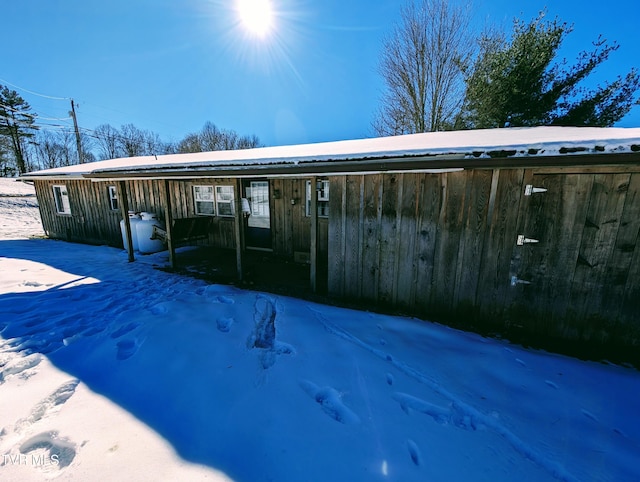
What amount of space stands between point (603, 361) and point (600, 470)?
181 centimetres

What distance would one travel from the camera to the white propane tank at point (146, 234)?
23.0ft

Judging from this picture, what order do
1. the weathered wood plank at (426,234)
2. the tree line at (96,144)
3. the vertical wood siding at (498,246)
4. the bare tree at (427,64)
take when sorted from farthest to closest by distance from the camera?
1. the tree line at (96,144)
2. the bare tree at (427,64)
3. the weathered wood plank at (426,234)
4. the vertical wood siding at (498,246)

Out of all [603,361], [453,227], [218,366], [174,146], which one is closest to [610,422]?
[603,361]

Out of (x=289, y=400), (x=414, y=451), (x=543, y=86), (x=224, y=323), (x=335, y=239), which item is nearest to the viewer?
(x=414, y=451)

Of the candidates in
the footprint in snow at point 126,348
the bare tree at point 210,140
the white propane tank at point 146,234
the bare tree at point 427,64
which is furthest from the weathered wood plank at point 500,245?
the bare tree at point 210,140

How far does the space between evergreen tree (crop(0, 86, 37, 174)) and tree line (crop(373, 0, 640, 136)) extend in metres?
31.1

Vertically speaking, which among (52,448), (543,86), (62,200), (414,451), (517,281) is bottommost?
(414,451)

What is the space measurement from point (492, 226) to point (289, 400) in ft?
10.7

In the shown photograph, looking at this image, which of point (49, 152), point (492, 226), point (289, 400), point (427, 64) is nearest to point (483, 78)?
point (427, 64)

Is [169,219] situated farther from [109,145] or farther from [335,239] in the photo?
[109,145]

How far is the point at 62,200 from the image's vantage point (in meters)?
9.83

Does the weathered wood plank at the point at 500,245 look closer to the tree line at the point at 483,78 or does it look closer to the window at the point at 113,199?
the tree line at the point at 483,78

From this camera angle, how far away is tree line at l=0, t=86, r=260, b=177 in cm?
2431

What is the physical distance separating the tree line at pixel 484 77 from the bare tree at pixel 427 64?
1.5 inches
